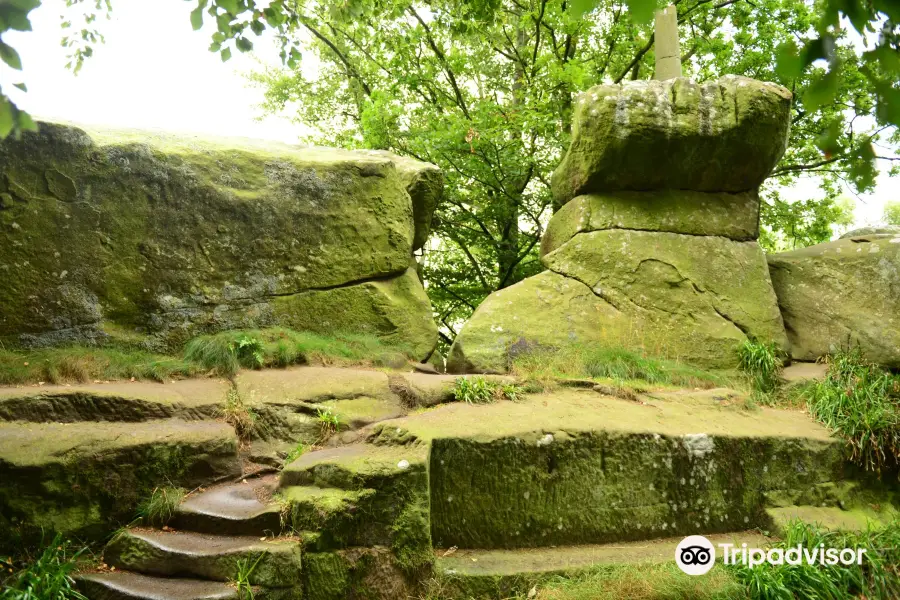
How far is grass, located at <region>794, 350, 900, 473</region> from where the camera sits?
5.62 meters

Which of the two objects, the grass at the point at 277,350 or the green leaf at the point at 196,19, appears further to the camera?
the grass at the point at 277,350

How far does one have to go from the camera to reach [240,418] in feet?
17.7

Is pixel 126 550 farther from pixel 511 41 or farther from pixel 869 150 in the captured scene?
pixel 511 41

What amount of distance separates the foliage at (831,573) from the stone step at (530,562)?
0.98ft

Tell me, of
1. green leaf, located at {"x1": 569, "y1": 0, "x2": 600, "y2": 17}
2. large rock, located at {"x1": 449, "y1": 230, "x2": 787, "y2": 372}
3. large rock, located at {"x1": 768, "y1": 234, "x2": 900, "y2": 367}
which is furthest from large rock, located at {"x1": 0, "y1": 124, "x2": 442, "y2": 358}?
green leaf, located at {"x1": 569, "y1": 0, "x2": 600, "y2": 17}

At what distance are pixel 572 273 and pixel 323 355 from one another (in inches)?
127

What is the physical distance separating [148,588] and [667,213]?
23.0 ft

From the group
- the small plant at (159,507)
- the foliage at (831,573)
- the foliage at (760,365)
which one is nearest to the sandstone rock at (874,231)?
the foliage at (760,365)

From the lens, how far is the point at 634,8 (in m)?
1.58

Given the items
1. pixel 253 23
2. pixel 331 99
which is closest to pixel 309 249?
pixel 253 23

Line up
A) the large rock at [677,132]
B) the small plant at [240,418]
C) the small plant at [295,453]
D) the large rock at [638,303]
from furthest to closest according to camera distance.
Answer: the large rock at [677,132] → the large rock at [638,303] → the small plant at [240,418] → the small plant at [295,453]

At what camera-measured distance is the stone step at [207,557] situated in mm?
3848

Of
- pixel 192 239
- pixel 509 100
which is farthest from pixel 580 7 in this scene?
pixel 509 100

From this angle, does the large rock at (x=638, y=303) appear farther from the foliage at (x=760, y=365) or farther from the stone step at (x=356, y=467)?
the stone step at (x=356, y=467)
